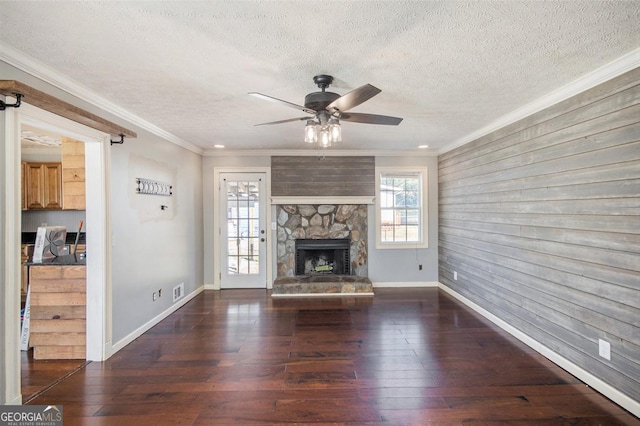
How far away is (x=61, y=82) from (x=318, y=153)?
3.56 meters

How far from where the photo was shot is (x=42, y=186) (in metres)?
4.77

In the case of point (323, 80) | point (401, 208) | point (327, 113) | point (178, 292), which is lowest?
point (178, 292)

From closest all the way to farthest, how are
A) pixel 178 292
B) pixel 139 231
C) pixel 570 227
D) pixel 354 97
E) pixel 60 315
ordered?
pixel 354 97
pixel 570 227
pixel 60 315
pixel 139 231
pixel 178 292

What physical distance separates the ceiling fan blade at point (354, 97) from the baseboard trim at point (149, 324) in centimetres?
303

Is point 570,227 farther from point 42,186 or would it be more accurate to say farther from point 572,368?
point 42,186

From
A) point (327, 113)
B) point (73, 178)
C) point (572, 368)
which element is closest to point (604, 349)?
point (572, 368)

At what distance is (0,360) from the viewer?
1.94 m

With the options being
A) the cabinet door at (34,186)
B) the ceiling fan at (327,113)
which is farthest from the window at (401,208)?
the cabinet door at (34,186)

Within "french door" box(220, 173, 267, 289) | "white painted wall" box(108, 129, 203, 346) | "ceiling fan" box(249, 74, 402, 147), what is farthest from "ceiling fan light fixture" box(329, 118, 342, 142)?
"french door" box(220, 173, 267, 289)

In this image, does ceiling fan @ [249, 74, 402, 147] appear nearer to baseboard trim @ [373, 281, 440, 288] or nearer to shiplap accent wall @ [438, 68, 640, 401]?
shiplap accent wall @ [438, 68, 640, 401]

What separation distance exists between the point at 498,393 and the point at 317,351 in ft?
4.99

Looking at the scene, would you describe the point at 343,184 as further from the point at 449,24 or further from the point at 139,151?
the point at 449,24

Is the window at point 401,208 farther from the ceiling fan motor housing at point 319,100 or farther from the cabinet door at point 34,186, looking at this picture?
the cabinet door at point 34,186

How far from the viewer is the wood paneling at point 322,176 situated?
209 inches
